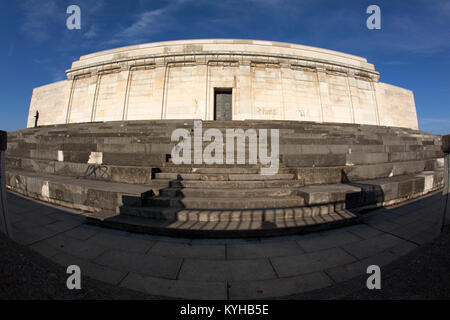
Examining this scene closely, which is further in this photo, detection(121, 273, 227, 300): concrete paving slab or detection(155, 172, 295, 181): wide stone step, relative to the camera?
detection(155, 172, 295, 181): wide stone step

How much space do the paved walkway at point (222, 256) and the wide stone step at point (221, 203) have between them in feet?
3.26

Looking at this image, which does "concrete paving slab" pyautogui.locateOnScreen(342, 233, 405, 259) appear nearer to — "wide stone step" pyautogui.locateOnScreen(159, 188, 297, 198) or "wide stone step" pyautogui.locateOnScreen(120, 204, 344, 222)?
"wide stone step" pyautogui.locateOnScreen(120, 204, 344, 222)

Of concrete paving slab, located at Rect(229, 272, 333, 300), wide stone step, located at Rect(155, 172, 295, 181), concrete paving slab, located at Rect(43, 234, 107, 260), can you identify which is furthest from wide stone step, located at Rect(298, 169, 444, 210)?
concrete paving slab, located at Rect(43, 234, 107, 260)

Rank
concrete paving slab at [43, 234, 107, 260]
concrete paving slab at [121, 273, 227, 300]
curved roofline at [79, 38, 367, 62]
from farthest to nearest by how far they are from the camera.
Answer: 1. curved roofline at [79, 38, 367, 62]
2. concrete paving slab at [43, 234, 107, 260]
3. concrete paving slab at [121, 273, 227, 300]

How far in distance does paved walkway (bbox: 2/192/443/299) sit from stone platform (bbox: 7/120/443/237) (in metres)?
0.34

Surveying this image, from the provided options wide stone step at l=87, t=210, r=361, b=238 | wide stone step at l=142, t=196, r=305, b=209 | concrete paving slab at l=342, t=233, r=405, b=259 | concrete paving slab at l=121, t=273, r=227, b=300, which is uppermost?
wide stone step at l=142, t=196, r=305, b=209

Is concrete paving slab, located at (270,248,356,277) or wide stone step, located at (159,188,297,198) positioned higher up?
wide stone step, located at (159,188,297,198)

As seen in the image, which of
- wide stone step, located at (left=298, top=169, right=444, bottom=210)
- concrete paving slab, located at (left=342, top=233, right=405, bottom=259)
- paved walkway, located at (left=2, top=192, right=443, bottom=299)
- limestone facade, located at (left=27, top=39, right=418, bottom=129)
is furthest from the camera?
limestone facade, located at (left=27, top=39, right=418, bottom=129)

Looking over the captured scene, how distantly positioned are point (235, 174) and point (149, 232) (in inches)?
121

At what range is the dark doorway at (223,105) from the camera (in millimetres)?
14609

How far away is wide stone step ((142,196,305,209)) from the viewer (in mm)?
4395

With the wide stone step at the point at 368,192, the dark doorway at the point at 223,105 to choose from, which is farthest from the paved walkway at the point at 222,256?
the dark doorway at the point at 223,105

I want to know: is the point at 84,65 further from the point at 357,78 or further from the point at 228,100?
the point at 357,78
